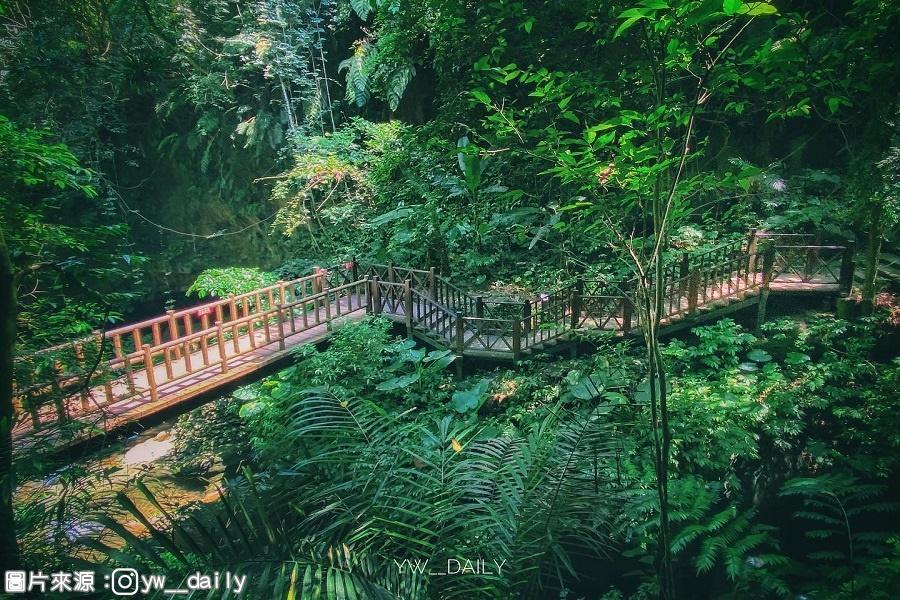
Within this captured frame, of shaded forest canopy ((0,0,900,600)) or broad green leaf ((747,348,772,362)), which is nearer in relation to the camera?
shaded forest canopy ((0,0,900,600))

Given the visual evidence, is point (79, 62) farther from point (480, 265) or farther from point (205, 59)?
point (480, 265)

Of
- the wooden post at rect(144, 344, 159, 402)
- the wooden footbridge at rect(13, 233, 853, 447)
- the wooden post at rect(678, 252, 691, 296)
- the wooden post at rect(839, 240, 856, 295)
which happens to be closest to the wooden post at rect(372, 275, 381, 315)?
the wooden footbridge at rect(13, 233, 853, 447)

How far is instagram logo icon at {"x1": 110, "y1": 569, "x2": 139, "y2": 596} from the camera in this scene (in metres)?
1.78

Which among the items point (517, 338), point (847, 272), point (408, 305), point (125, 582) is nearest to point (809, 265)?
point (847, 272)

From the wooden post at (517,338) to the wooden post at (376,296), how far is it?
268 centimetres

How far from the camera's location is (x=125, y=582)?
1.83 metres

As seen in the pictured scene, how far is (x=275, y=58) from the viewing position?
12.3 metres

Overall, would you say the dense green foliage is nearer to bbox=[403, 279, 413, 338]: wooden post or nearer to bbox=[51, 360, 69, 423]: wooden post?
bbox=[403, 279, 413, 338]: wooden post

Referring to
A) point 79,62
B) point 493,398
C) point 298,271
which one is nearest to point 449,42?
point 493,398

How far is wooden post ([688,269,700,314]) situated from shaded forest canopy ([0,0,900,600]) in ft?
1.95

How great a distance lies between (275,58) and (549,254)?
841 cm

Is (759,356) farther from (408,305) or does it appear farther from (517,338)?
(408,305)

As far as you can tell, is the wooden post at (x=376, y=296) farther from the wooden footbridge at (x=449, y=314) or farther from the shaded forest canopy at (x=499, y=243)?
the shaded forest canopy at (x=499, y=243)

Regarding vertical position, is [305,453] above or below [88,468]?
above
